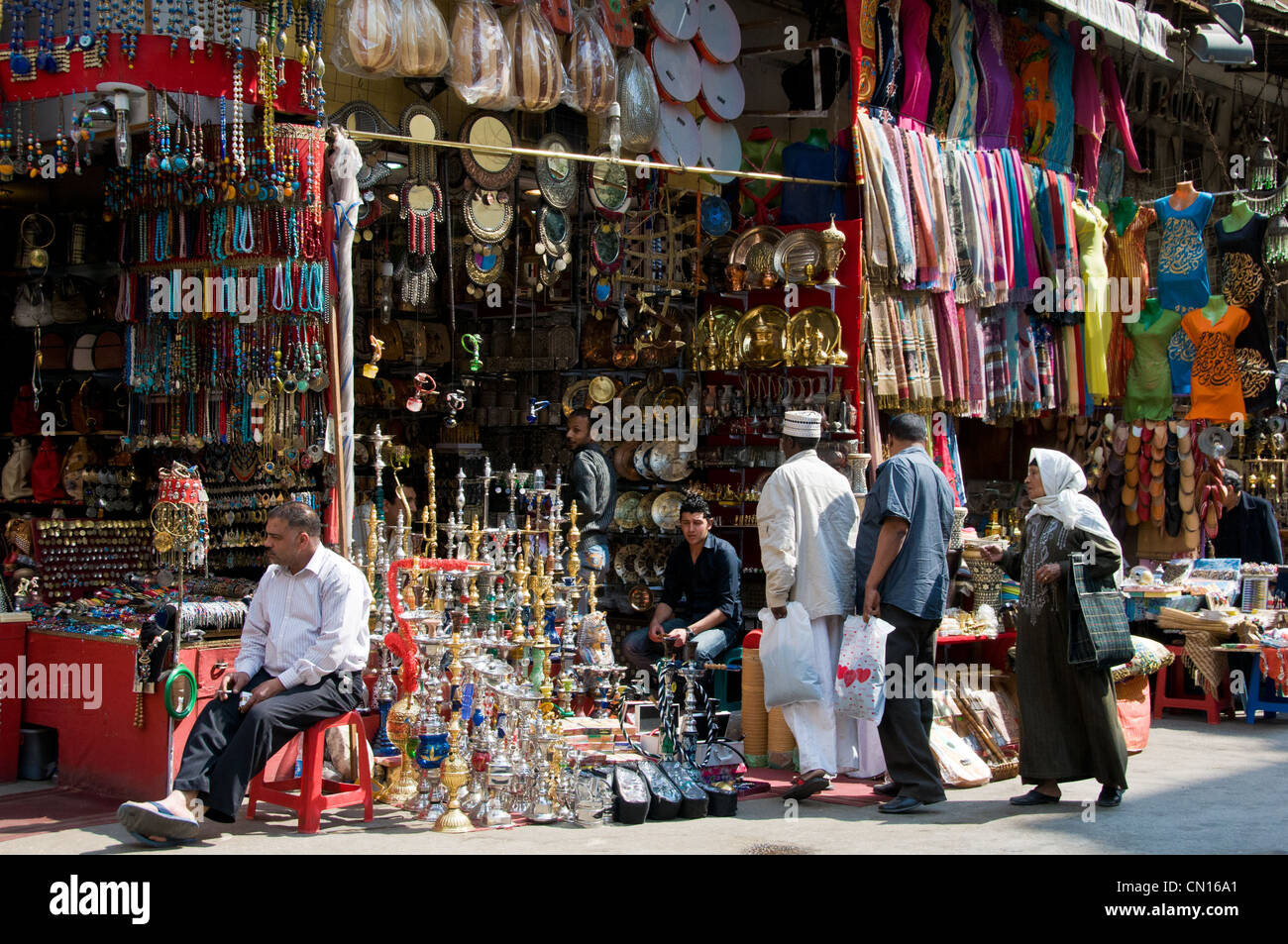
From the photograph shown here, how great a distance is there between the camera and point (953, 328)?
9.05 m

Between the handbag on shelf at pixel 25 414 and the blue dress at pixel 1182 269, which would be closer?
the handbag on shelf at pixel 25 414

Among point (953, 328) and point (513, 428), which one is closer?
point (953, 328)

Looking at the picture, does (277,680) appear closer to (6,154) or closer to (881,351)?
(6,154)

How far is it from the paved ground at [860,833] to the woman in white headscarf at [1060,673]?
0.17 m

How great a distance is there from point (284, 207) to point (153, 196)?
74 centimetres

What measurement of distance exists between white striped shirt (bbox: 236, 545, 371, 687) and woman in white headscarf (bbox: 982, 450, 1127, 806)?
9.00ft

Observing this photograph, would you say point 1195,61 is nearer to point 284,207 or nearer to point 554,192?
point 554,192

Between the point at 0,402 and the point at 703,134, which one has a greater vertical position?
the point at 703,134

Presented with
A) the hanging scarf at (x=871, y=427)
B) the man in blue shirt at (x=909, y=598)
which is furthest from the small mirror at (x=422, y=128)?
the man in blue shirt at (x=909, y=598)

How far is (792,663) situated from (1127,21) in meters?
6.02

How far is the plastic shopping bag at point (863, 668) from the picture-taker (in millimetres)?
5863

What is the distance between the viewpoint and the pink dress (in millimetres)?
8984

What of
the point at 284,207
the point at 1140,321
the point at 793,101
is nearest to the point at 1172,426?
the point at 1140,321

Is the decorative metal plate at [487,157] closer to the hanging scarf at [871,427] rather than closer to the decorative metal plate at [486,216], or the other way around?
the decorative metal plate at [486,216]
